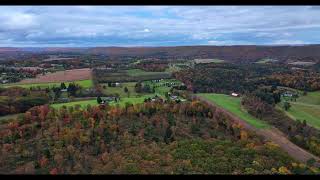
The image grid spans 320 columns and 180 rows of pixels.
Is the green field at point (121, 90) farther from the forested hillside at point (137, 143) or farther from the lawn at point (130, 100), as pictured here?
the forested hillside at point (137, 143)

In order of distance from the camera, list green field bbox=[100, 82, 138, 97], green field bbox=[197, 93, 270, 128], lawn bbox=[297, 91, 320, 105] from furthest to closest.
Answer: green field bbox=[100, 82, 138, 97] < lawn bbox=[297, 91, 320, 105] < green field bbox=[197, 93, 270, 128]

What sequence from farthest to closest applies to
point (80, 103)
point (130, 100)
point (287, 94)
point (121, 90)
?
point (121, 90) < point (287, 94) < point (130, 100) < point (80, 103)

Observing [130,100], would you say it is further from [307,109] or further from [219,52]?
[219,52]

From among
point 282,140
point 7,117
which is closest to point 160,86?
point 7,117

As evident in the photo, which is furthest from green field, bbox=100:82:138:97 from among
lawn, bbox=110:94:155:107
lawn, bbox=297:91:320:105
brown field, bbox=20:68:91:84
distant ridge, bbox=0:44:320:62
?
distant ridge, bbox=0:44:320:62

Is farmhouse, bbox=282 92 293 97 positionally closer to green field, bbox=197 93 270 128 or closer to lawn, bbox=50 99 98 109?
green field, bbox=197 93 270 128

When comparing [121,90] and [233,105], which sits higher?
[121,90]
